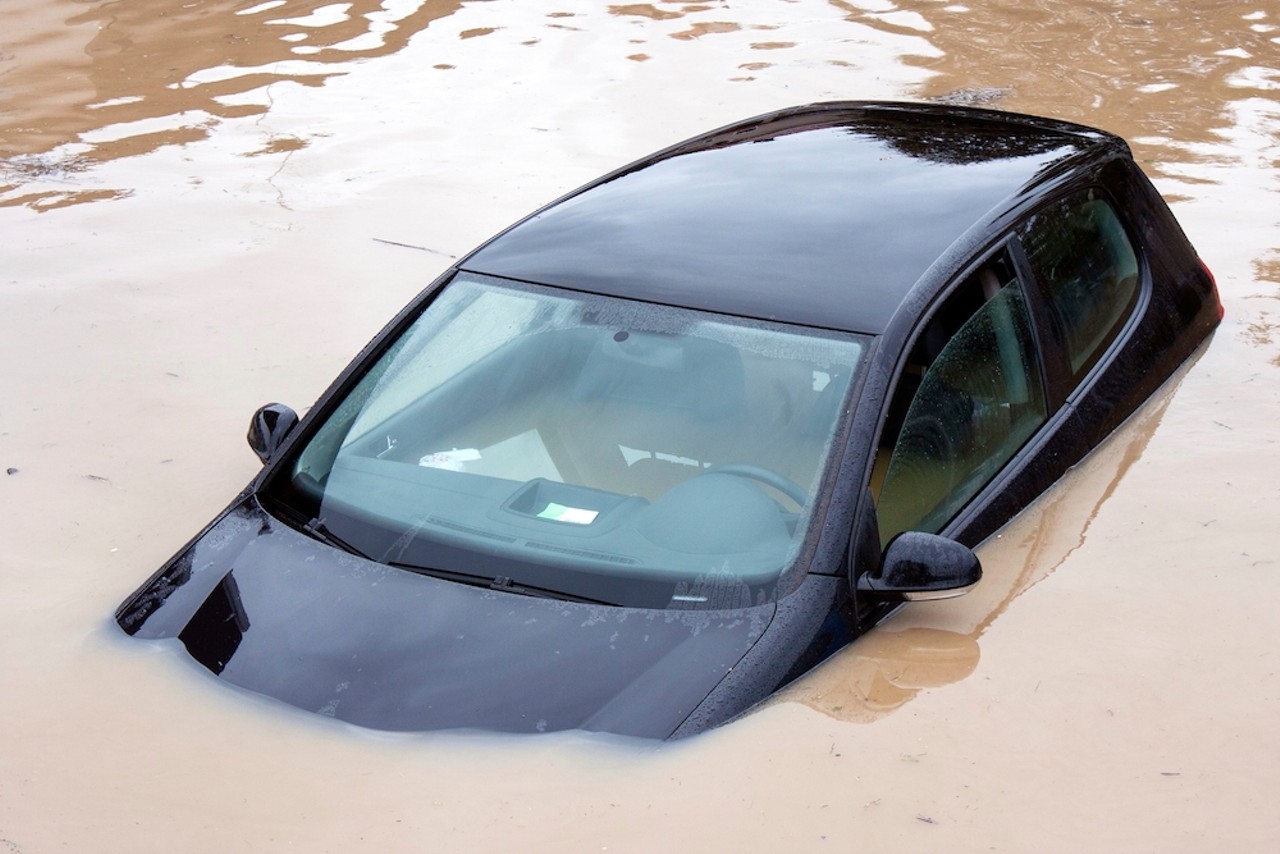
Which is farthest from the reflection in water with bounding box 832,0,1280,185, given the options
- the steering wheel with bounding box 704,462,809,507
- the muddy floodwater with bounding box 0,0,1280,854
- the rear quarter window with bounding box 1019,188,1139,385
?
the steering wheel with bounding box 704,462,809,507

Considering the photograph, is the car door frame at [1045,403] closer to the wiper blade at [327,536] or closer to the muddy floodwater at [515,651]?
the muddy floodwater at [515,651]

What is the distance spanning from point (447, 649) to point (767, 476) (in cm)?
84

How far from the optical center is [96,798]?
300 centimetres

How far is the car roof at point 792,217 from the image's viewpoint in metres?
3.63

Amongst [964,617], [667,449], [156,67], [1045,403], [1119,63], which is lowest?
[1119,63]

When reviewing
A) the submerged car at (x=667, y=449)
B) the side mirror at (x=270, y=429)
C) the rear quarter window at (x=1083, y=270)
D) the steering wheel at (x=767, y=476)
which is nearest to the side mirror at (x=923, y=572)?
the submerged car at (x=667, y=449)

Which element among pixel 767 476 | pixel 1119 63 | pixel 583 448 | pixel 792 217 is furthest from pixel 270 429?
pixel 1119 63

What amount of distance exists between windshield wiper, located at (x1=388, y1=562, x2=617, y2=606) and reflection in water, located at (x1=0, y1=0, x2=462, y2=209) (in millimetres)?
5270

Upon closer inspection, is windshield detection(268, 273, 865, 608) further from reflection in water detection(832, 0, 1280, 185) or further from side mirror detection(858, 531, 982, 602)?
reflection in water detection(832, 0, 1280, 185)

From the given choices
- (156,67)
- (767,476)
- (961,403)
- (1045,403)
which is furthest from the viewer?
(156,67)

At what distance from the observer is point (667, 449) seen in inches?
140

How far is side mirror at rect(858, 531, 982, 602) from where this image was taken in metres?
3.24

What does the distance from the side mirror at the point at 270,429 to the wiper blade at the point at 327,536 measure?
1.26ft

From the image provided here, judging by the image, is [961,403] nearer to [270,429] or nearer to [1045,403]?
[1045,403]
